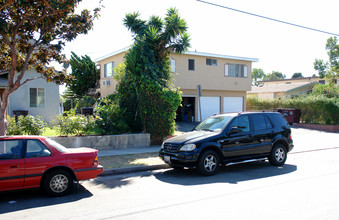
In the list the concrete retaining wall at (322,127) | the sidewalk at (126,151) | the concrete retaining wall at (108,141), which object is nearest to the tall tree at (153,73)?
the concrete retaining wall at (108,141)

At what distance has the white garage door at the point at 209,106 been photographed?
25.7 m

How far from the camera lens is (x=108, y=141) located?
12297 mm

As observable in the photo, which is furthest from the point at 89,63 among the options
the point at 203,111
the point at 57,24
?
the point at 57,24

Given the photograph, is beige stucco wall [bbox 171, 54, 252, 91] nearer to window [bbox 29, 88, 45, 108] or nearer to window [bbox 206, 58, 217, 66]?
window [bbox 206, 58, 217, 66]

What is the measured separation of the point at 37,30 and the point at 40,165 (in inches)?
208

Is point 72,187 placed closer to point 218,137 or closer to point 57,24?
point 218,137

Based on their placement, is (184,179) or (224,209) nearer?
(224,209)

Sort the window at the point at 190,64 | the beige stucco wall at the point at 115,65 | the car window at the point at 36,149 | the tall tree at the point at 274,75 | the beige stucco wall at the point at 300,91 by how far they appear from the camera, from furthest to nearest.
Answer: the tall tree at the point at 274,75, the beige stucco wall at the point at 300,91, the window at the point at 190,64, the beige stucco wall at the point at 115,65, the car window at the point at 36,149

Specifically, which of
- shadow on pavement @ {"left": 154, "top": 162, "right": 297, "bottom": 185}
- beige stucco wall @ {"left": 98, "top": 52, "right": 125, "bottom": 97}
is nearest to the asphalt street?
shadow on pavement @ {"left": 154, "top": 162, "right": 297, "bottom": 185}

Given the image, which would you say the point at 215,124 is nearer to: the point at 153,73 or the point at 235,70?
the point at 153,73

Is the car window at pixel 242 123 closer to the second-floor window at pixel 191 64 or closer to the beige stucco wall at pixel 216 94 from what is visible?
the beige stucco wall at pixel 216 94

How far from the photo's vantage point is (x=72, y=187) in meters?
6.49

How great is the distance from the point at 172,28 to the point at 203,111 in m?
13.7

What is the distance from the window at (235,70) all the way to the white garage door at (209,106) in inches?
103
